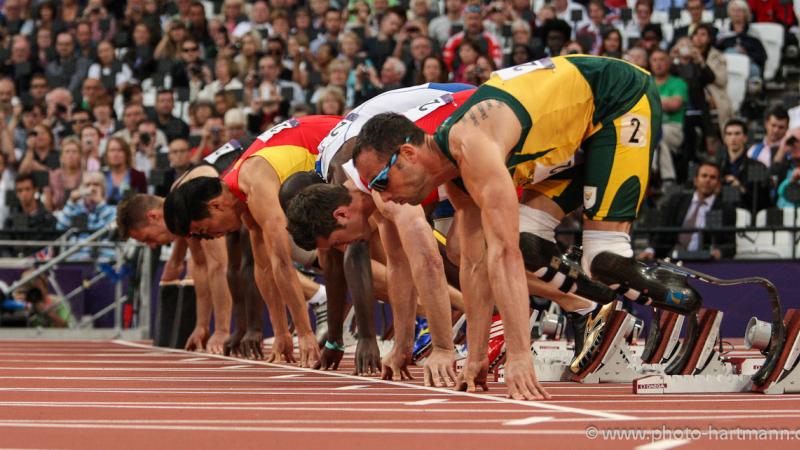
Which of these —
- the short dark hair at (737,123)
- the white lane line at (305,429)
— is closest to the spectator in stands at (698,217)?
the short dark hair at (737,123)

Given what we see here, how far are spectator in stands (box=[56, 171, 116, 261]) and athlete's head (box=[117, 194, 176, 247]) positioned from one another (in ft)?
15.3

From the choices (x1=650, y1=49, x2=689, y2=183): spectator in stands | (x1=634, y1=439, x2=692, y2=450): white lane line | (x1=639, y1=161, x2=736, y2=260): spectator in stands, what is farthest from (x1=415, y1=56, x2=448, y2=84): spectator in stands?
(x1=634, y1=439, x2=692, y2=450): white lane line

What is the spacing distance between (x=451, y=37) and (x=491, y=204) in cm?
1231

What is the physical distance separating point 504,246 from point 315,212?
155 centimetres

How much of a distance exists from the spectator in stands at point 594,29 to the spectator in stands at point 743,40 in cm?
149

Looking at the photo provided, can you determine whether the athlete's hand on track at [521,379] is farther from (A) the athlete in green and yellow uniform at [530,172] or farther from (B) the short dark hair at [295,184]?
(B) the short dark hair at [295,184]

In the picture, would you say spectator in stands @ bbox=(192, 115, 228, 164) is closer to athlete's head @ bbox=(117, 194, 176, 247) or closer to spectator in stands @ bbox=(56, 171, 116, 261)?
spectator in stands @ bbox=(56, 171, 116, 261)

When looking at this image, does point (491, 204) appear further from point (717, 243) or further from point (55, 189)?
point (55, 189)

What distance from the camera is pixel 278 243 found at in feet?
29.7

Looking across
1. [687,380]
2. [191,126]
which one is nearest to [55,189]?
[191,126]

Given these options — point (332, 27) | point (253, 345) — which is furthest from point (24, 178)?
point (253, 345)

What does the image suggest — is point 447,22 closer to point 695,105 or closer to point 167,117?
point 167,117

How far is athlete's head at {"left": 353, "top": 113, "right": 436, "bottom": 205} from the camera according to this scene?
6.18 m

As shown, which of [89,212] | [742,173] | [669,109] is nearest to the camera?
[742,173]
